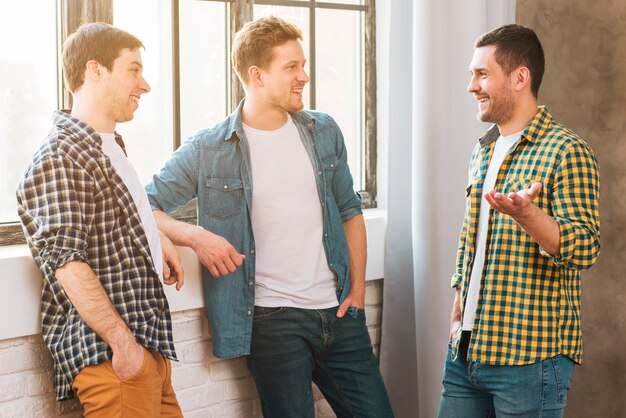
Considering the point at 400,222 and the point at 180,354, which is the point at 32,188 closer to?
the point at 180,354

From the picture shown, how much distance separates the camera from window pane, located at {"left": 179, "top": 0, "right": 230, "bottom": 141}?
2656mm

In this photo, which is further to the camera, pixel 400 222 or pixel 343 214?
pixel 400 222

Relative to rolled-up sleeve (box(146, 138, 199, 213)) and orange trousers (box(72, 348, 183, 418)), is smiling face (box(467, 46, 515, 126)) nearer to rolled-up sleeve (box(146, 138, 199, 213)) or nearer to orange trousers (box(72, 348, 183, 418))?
rolled-up sleeve (box(146, 138, 199, 213))

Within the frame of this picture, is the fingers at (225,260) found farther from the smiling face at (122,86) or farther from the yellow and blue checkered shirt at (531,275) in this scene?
the yellow and blue checkered shirt at (531,275)

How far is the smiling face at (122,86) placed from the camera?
1.97 m

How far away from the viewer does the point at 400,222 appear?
9.46 feet

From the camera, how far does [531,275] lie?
2.02m

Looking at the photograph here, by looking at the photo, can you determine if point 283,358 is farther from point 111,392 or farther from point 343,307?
point 111,392

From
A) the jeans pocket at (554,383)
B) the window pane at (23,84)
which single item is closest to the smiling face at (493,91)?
the jeans pocket at (554,383)

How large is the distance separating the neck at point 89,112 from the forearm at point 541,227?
1000 mm

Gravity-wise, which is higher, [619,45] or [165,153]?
[619,45]

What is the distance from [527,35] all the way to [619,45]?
1000 millimetres

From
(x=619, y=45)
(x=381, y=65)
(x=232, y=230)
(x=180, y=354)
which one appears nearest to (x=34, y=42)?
(x=232, y=230)

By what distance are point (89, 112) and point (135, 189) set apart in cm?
22
